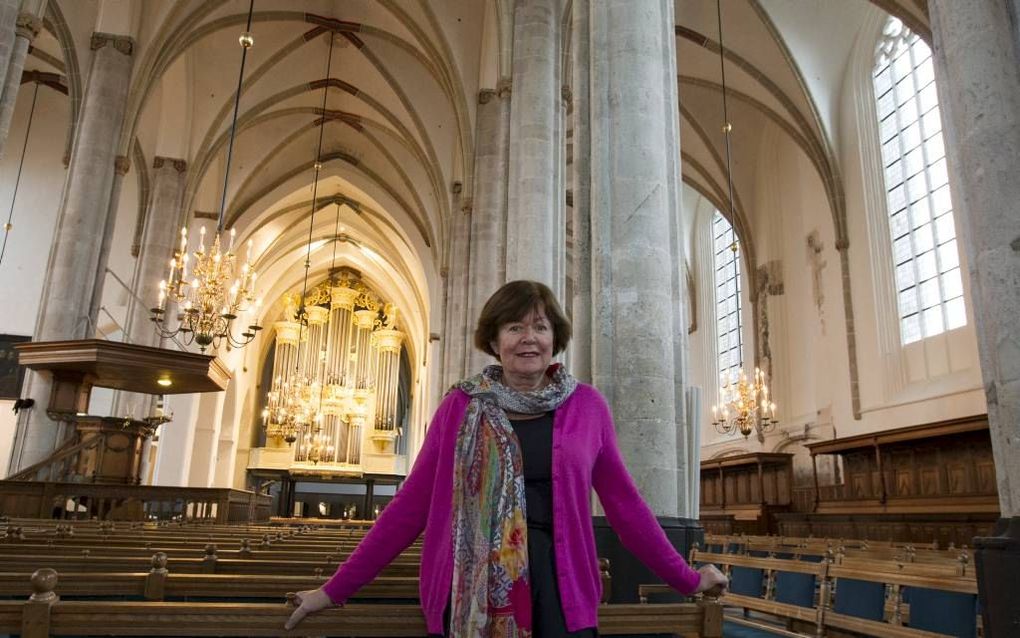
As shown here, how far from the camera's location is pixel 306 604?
171cm

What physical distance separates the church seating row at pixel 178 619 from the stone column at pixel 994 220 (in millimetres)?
2811

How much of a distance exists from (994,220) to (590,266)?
311 centimetres

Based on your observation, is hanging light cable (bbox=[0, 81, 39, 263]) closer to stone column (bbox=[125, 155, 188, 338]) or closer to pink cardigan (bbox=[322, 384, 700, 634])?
stone column (bbox=[125, 155, 188, 338])

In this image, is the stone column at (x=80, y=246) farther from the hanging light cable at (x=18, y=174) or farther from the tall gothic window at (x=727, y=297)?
the tall gothic window at (x=727, y=297)

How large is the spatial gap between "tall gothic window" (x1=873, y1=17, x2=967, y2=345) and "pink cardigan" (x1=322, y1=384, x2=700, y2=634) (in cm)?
1408

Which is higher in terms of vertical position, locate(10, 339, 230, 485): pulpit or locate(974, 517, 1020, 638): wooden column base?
locate(10, 339, 230, 485): pulpit

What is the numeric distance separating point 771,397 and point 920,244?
17.8 feet

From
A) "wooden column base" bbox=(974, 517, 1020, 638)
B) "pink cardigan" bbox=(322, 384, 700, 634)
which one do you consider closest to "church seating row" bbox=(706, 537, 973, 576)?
"wooden column base" bbox=(974, 517, 1020, 638)

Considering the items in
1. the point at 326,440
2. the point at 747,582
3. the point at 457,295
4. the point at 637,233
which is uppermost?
the point at 457,295

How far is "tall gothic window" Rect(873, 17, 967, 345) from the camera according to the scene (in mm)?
14211

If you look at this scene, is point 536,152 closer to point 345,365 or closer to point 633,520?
point 633,520

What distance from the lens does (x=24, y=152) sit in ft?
65.3

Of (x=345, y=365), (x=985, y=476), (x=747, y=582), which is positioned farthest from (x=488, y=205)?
(x=345, y=365)

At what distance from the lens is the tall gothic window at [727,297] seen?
21252 millimetres
